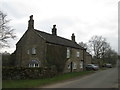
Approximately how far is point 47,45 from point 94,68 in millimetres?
20441

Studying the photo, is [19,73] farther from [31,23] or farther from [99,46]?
[99,46]

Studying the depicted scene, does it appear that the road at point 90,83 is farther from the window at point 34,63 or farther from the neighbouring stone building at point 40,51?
the window at point 34,63

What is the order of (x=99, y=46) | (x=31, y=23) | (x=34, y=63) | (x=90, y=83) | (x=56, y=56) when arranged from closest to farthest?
(x=90, y=83) < (x=56, y=56) < (x=34, y=63) < (x=31, y=23) < (x=99, y=46)

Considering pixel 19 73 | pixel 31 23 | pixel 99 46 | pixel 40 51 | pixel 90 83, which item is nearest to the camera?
pixel 90 83

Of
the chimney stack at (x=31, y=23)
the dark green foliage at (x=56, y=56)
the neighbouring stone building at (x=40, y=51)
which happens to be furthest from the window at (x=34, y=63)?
the chimney stack at (x=31, y=23)

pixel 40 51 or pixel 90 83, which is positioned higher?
pixel 40 51

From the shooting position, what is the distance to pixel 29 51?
44.0 metres

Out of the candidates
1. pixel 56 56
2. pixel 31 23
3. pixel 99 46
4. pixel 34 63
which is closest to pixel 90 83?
pixel 56 56

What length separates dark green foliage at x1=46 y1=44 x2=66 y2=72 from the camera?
40.6m

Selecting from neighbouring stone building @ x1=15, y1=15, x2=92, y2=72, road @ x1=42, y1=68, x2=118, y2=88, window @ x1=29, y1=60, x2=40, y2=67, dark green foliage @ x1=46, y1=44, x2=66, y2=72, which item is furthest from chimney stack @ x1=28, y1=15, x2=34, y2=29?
road @ x1=42, y1=68, x2=118, y2=88

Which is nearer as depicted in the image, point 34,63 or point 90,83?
point 90,83

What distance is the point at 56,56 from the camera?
4131cm

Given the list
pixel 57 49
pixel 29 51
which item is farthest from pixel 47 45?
pixel 29 51

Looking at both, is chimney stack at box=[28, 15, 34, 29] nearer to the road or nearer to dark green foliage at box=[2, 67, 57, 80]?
dark green foliage at box=[2, 67, 57, 80]
